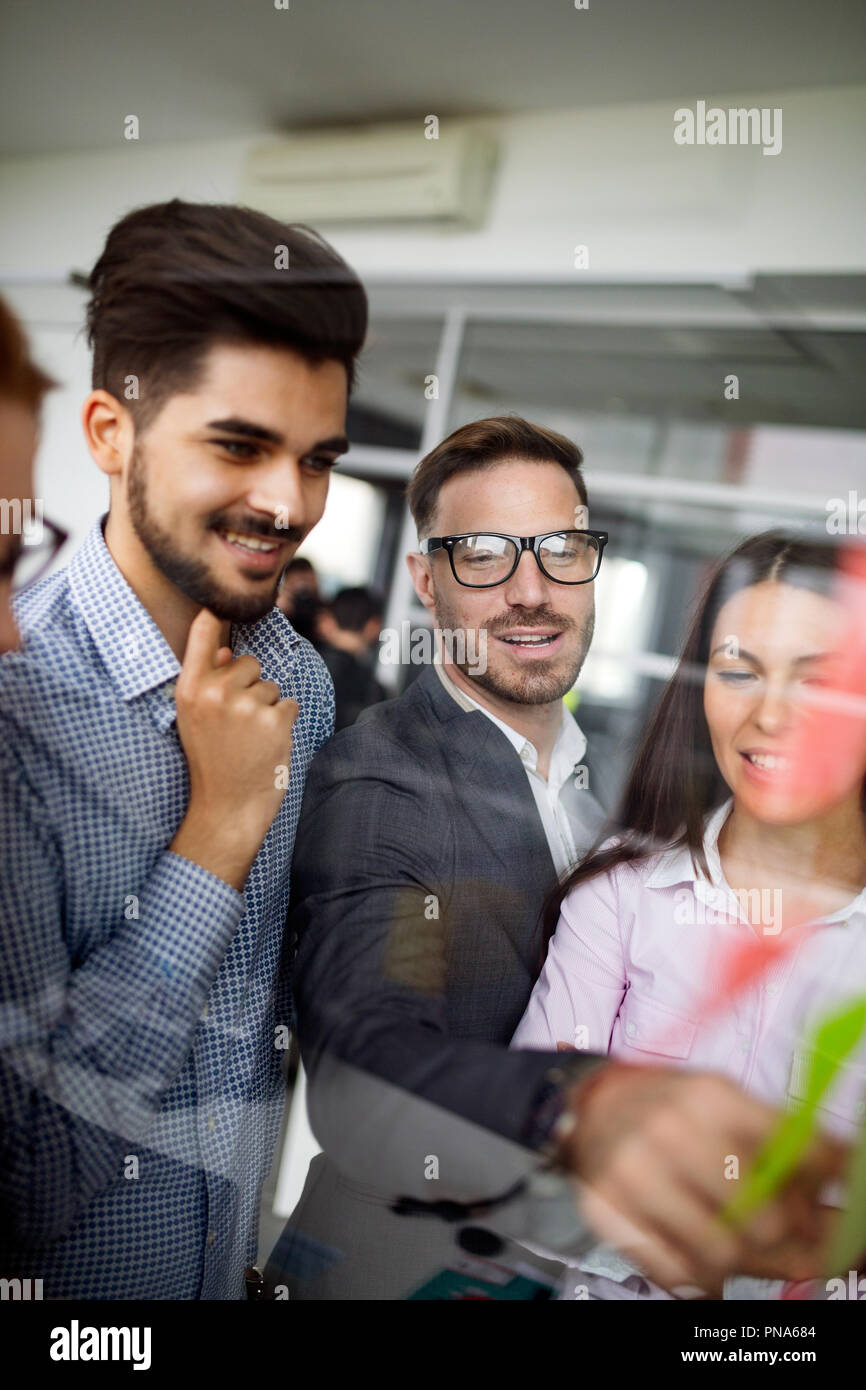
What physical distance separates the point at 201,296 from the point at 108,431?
142 millimetres

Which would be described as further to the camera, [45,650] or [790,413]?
[790,413]

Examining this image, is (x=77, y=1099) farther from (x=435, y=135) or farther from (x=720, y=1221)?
(x=435, y=135)

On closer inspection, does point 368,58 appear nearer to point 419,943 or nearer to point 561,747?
point 561,747

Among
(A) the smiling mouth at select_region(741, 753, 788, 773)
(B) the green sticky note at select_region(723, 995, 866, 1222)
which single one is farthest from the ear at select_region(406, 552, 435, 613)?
(B) the green sticky note at select_region(723, 995, 866, 1222)

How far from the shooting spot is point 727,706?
0.95 metres

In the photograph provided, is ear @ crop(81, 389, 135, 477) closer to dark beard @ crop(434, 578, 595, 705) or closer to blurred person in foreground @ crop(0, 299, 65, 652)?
blurred person in foreground @ crop(0, 299, 65, 652)

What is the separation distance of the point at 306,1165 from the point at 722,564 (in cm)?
70

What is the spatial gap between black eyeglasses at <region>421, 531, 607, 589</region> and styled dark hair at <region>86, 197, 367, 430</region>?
0.60 ft

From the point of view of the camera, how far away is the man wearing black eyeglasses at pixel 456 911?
910 mm

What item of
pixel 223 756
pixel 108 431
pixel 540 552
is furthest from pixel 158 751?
pixel 540 552

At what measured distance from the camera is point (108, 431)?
88cm

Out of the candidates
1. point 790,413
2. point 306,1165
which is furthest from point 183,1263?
point 790,413

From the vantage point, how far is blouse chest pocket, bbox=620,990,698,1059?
0.93 meters

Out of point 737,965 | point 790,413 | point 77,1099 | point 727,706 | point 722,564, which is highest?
point 790,413
